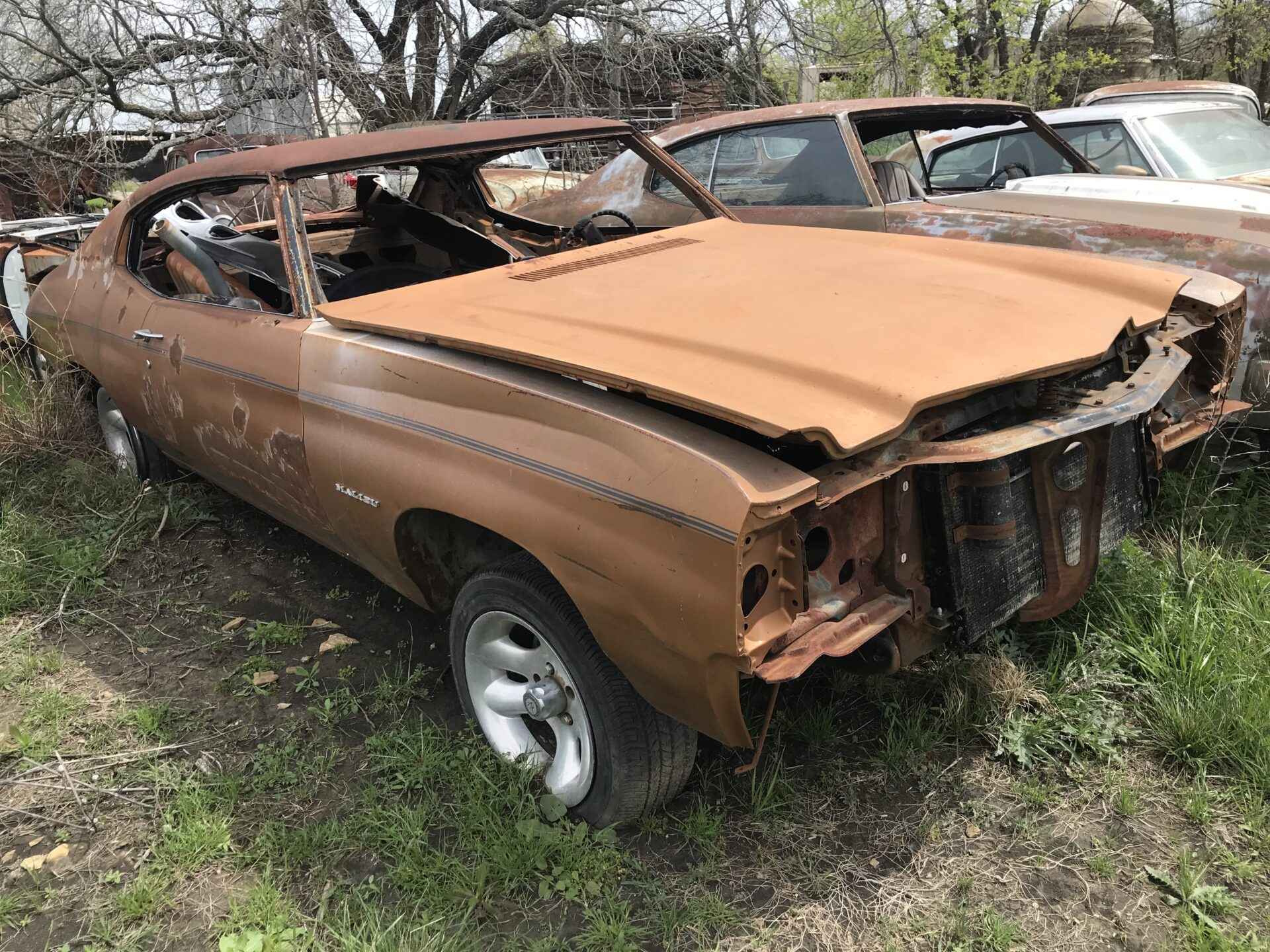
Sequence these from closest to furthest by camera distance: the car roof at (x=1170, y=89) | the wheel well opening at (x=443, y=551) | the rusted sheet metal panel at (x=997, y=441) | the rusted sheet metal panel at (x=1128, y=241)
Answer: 1. the rusted sheet metal panel at (x=997, y=441)
2. the wheel well opening at (x=443, y=551)
3. the rusted sheet metal panel at (x=1128, y=241)
4. the car roof at (x=1170, y=89)

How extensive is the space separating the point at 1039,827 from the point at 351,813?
171cm

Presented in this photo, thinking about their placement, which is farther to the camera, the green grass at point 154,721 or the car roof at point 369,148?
the car roof at point 369,148

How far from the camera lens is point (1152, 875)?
6.96ft

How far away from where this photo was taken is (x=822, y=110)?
4.67 m

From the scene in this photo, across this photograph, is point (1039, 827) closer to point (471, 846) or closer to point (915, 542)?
point (915, 542)

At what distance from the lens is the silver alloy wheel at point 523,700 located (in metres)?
2.28

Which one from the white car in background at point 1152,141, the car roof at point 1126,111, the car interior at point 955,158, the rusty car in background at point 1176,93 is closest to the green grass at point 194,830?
the car interior at point 955,158

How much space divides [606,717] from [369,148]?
2.07 m

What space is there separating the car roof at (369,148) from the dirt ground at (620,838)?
5.33 feet

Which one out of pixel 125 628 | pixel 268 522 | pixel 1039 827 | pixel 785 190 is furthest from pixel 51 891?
pixel 785 190

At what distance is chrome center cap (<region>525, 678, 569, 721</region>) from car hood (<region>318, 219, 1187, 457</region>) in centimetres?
A: 77

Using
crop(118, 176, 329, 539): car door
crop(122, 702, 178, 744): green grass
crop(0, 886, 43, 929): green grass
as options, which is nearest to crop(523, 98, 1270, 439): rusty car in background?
crop(118, 176, 329, 539): car door

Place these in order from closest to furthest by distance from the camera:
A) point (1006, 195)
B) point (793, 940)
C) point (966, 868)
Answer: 1. point (793, 940)
2. point (966, 868)
3. point (1006, 195)

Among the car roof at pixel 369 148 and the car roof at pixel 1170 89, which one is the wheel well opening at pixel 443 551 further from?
the car roof at pixel 1170 89
